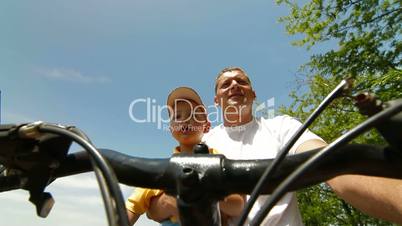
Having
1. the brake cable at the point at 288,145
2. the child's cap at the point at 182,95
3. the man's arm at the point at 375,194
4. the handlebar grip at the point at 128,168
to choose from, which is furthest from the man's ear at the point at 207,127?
the brake cable at the point at 288,145

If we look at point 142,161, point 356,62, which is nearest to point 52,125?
point 142,161

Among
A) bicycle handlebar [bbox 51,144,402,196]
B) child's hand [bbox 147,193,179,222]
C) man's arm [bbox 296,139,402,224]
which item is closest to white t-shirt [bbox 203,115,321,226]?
child's hand [bbox 147,193,179,222]

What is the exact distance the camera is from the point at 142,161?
1044 mm

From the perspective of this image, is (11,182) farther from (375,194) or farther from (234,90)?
(234,90)

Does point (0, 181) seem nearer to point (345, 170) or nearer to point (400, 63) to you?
point (345, 170)

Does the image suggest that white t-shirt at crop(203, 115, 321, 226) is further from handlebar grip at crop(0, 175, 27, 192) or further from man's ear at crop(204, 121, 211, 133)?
handlebar grip at crop(0, 175, 27, 192)

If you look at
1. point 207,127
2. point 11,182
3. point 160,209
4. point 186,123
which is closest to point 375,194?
point 11,182

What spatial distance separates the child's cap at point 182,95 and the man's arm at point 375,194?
1680 millimetres

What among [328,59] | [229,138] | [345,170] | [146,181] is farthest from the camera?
[328,59]

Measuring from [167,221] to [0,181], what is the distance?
1529 mm

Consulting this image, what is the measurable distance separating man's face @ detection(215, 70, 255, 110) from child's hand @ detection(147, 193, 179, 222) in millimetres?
1378

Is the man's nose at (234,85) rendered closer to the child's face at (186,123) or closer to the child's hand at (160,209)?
the child's face at (186,123)

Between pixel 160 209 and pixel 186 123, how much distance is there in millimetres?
771

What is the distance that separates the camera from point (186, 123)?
3.02 metres
